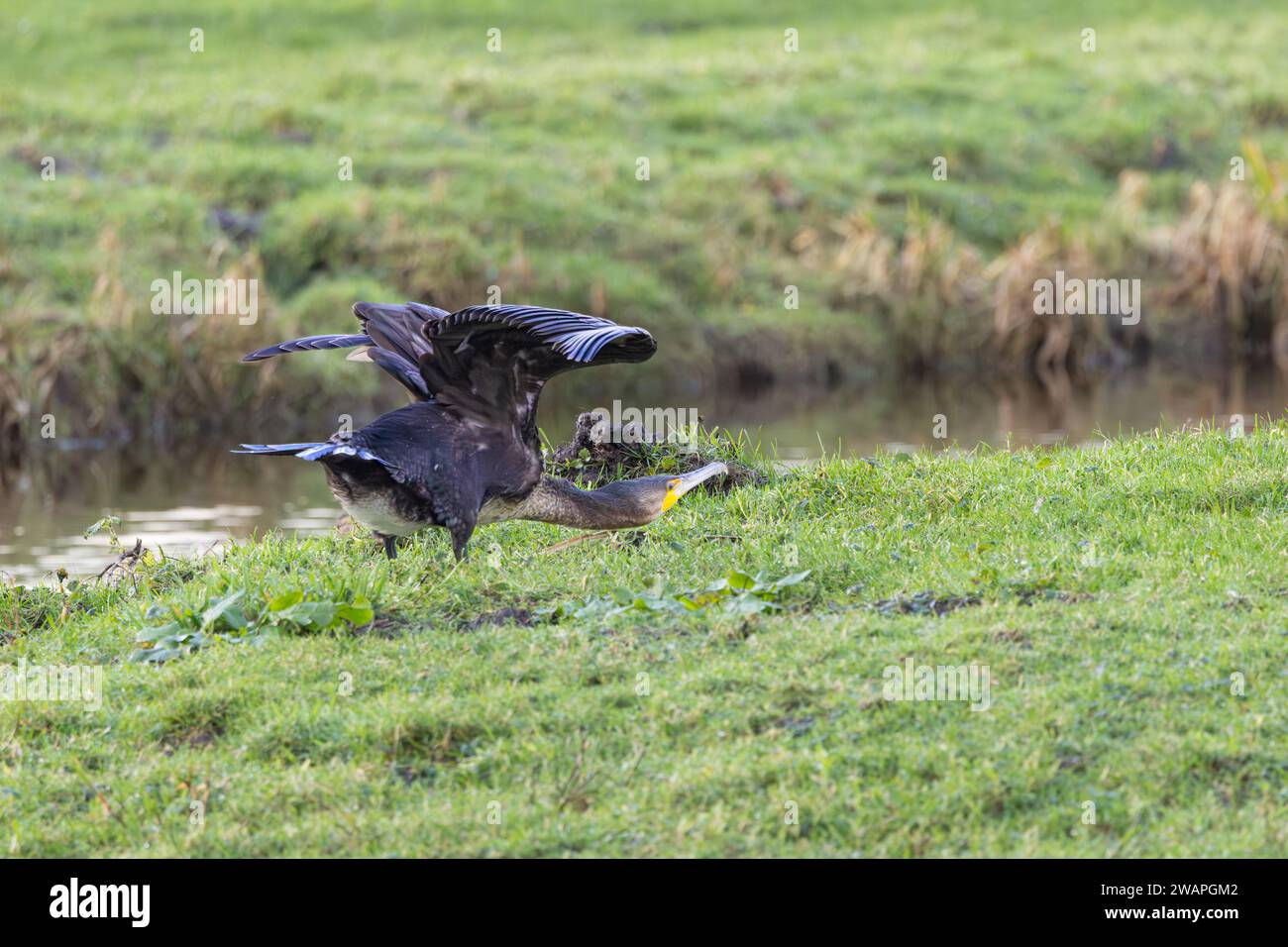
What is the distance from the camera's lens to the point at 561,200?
19125mm

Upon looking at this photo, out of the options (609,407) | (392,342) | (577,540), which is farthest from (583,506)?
(609,407)

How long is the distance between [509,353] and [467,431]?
46cm

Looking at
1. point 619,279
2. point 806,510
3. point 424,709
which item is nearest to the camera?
point 424,709

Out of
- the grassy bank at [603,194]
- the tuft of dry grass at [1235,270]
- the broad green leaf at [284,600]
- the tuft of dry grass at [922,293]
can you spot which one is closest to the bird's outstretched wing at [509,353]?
the broad green leaf at [284,600]

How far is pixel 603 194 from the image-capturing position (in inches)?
774

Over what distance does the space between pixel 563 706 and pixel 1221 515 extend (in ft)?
10.7

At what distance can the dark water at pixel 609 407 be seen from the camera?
11.5 metres

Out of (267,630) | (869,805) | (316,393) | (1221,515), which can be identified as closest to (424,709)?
(267,630)

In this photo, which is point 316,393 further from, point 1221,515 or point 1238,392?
point 1221,515

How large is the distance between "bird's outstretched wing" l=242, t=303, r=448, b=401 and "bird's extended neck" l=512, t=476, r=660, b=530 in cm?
68

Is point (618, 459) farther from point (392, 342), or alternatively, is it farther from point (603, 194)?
point (603, 194)

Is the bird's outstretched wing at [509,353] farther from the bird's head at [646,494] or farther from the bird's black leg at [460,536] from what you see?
the bird's head at [646,494]
